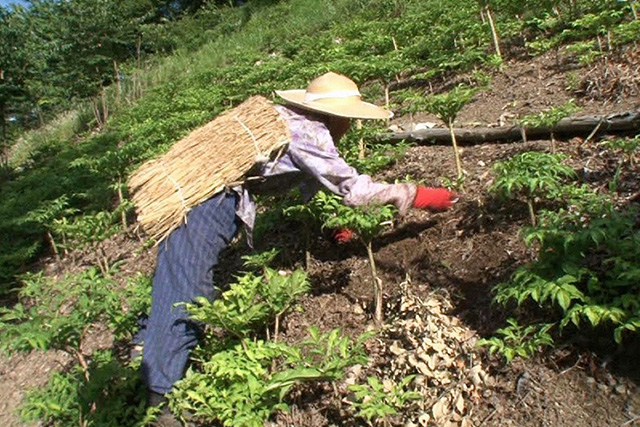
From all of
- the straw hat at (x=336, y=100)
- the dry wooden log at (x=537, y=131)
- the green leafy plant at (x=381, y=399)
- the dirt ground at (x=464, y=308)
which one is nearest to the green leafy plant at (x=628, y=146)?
the dirt ground at (x=464, y=308)

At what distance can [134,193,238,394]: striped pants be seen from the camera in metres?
3.32

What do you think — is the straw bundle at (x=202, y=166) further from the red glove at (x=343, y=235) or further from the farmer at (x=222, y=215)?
the red glove at (x=343, y=235)

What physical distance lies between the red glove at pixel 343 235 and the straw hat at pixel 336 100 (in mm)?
994

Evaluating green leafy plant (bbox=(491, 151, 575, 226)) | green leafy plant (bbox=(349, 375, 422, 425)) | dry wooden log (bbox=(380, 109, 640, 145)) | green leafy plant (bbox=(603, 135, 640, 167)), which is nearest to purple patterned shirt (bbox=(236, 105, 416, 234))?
green leafy plant (bbox=(491, 151, 575, 226))

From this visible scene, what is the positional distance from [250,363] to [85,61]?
16.5 meters

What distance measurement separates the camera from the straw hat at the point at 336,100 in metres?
3.46

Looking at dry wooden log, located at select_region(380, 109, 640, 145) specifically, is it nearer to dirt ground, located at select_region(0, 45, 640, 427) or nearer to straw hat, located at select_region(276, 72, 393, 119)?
dirt ground, located at select_region(0, 45, 640, 427)

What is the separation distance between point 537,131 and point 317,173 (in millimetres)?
2187

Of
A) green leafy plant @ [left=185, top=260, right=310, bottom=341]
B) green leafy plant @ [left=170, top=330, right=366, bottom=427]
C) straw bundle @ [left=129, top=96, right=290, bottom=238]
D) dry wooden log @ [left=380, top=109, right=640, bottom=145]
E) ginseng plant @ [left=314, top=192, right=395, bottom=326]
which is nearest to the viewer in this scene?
green leafy plant @ [left=170, top=330, right=366, bottom=427]

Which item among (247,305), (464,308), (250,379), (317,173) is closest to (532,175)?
(464,308)

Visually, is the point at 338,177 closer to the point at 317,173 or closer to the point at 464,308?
the point at 317,173

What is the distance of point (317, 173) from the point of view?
11.1 feet

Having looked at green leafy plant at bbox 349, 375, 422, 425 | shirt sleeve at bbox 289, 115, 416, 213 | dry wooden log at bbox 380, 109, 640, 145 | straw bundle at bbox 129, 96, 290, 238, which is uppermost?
straw bundle at bbox 129, 96, 290, 238

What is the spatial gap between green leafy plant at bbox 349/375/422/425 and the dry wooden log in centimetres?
244
